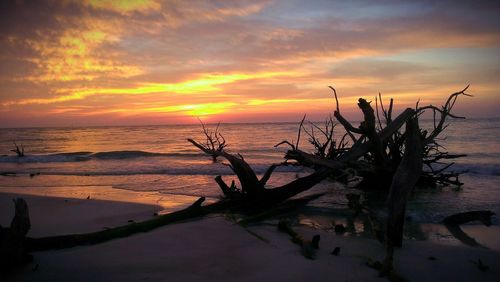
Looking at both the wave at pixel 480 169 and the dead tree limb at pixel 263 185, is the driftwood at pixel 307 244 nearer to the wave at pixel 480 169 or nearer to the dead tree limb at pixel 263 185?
the dead tree limb at pixel 263 185

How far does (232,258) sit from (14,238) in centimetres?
248

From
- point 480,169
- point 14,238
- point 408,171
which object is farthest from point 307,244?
point 480,169

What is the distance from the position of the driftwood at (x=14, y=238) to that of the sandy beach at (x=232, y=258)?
166mm

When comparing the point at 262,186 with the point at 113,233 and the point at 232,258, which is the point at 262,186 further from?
the point at 113,233

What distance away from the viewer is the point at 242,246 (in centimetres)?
486

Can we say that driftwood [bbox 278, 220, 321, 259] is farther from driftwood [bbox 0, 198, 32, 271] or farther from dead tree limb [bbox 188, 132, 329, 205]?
driftwood [bbox 0, 198, 32, 271]

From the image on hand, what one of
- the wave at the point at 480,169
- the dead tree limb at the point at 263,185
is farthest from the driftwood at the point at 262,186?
the wave at the point at 480,169

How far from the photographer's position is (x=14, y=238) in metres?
3.57

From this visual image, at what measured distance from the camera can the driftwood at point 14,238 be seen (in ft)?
11.6

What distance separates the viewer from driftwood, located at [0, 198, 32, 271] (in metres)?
3.53

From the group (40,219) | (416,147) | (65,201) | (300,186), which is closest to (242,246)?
(300,186)

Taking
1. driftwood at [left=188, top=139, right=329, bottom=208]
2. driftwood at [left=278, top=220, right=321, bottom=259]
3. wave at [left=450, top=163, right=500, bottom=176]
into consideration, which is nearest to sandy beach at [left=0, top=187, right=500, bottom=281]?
driftwood at [left=278, top=220, right=321, bottom=259]

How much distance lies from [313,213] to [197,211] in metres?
2.60

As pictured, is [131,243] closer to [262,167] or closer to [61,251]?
[61,251]
